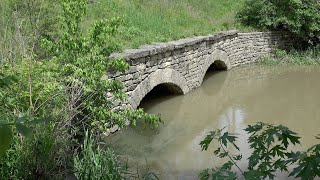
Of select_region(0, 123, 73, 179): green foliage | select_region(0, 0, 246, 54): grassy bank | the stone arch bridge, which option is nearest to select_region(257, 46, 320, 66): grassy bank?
the stone arch bridge

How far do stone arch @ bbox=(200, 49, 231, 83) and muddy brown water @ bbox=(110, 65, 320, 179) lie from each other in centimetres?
28

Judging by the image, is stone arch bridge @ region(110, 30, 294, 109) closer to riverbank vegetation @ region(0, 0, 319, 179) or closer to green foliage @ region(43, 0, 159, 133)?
riverbank vegetation @ region(0, 0, 319, 179)

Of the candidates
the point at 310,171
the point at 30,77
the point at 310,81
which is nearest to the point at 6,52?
the point at 30,77

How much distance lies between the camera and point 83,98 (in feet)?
16.4

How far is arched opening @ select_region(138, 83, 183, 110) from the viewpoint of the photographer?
8922mm

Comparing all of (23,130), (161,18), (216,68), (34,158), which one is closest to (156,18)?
(161,18)

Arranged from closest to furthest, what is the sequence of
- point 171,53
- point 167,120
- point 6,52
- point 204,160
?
1. point 6,52
2. point 204,160
3. point 167,120
4. point 171,53

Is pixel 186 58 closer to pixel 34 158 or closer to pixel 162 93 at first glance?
pixel 162 93

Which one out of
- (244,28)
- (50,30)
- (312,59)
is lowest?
(312,59)

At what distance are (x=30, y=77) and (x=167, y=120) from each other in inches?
151

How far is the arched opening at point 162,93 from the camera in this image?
8.92m

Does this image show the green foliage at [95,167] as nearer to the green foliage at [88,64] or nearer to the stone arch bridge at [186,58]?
the green foliage at [88,64]

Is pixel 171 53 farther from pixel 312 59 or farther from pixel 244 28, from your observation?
pixel 312 59

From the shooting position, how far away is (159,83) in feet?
26.3
